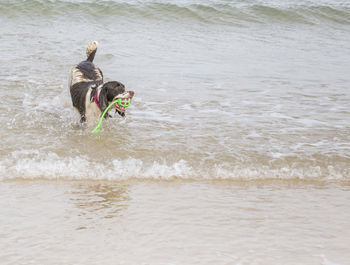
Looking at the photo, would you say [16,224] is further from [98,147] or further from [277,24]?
[277,24]

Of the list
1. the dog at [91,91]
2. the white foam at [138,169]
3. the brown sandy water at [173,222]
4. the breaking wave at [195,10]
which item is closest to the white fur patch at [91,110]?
the dog at [91,91]

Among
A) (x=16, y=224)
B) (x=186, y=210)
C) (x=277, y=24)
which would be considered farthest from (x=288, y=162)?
(x=277, y=24)

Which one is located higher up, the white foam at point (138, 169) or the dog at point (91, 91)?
the dog at point (91, 91)

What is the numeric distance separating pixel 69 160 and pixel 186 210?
62.2 inches

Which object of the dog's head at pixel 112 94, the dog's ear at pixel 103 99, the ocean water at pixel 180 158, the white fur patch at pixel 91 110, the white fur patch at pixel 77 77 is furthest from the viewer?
the white fur patch at pixel 77 77

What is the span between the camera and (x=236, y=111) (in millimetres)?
6988

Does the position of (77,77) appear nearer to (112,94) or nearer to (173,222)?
(112,94)

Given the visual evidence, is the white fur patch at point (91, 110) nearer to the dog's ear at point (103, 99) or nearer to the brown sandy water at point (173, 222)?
the dog's ear at point (103, 99)

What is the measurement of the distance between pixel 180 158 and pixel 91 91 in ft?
4.86

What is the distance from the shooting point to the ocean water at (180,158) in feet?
11.0

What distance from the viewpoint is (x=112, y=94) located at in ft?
17.9

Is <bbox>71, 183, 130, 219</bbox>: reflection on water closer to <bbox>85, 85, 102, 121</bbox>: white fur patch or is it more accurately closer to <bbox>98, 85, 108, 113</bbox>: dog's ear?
<bbox>98, 85, 108, 113</bbox>: dog's ear

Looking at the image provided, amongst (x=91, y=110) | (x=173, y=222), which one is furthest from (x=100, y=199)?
(x=91, y=110)

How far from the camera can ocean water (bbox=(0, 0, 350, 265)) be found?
334 cm
